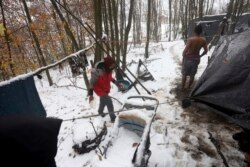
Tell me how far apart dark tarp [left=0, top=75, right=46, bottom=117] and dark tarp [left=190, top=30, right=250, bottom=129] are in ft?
10.2

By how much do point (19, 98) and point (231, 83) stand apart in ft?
12.2

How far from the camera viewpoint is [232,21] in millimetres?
14000

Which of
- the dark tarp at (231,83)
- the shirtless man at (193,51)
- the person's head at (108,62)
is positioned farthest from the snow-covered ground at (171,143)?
the person's head at (108,62)

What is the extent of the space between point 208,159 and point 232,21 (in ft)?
43.1

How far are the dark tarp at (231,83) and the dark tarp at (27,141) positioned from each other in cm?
236

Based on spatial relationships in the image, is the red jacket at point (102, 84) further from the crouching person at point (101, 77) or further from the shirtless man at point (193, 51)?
the shirtless man at point (193, 51)

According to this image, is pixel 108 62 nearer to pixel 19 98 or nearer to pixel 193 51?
pixel 19 98

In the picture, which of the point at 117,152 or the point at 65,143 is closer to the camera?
the point at 117,152

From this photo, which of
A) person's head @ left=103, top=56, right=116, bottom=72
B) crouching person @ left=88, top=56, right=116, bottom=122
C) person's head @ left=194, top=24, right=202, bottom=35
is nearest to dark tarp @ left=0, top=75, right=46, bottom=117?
crouching person @ left=88, top=56, right=116, bottom=122

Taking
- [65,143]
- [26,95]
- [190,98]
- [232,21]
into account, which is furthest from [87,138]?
[232,21]

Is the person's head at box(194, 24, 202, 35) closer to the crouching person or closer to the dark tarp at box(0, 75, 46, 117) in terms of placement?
the crouching person

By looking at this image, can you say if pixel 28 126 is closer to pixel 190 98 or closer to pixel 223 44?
pixel 190 98

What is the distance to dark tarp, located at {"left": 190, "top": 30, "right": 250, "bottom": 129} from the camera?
2697 mm

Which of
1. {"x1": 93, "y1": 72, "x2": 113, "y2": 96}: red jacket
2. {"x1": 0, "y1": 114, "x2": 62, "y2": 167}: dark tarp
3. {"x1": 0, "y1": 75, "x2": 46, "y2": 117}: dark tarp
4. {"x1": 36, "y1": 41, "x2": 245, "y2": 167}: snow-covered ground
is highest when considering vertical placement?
{"x1": 0, "y1": 114, "x2": 62, "y2": 167}: dark tarp
